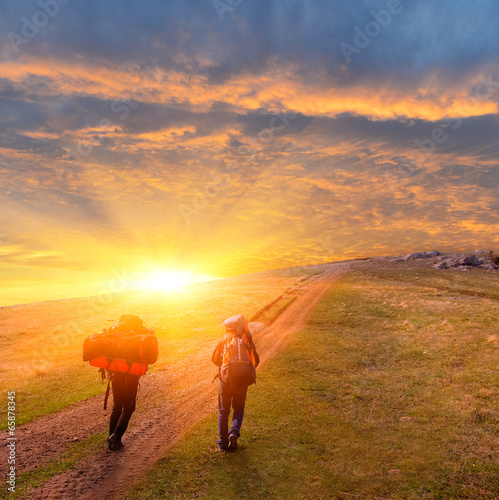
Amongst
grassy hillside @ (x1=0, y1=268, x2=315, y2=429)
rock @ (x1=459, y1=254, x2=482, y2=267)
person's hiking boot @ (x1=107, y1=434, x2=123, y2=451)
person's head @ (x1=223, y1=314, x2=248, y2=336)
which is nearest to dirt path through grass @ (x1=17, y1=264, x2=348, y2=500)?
person's hiking boot @ (x1=107, y1=434, x2=123, y2=451)

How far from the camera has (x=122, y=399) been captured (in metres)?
8.21

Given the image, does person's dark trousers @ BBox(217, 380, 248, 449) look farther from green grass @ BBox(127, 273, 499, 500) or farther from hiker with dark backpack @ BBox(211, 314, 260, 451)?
green grass @ BBox(127, 273, 499, 500)

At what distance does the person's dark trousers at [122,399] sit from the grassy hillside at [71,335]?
504 cm

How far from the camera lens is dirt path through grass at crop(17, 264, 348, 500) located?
7.34 meters

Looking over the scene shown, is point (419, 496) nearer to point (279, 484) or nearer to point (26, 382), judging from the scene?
point (279, 484)

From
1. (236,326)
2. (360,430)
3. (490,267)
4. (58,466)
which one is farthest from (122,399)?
(490,267)

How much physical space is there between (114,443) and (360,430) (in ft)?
22.4

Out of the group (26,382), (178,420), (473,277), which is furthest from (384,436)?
(473,277)

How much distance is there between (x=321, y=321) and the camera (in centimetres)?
2834

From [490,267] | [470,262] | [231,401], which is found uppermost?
[470,262]

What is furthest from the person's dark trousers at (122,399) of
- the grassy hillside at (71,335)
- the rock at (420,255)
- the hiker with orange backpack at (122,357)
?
the rock at (420,255)

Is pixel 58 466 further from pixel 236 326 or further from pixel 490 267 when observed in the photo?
pixel 490 267

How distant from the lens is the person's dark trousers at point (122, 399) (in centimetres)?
810

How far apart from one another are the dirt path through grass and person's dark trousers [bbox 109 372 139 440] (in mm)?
747
